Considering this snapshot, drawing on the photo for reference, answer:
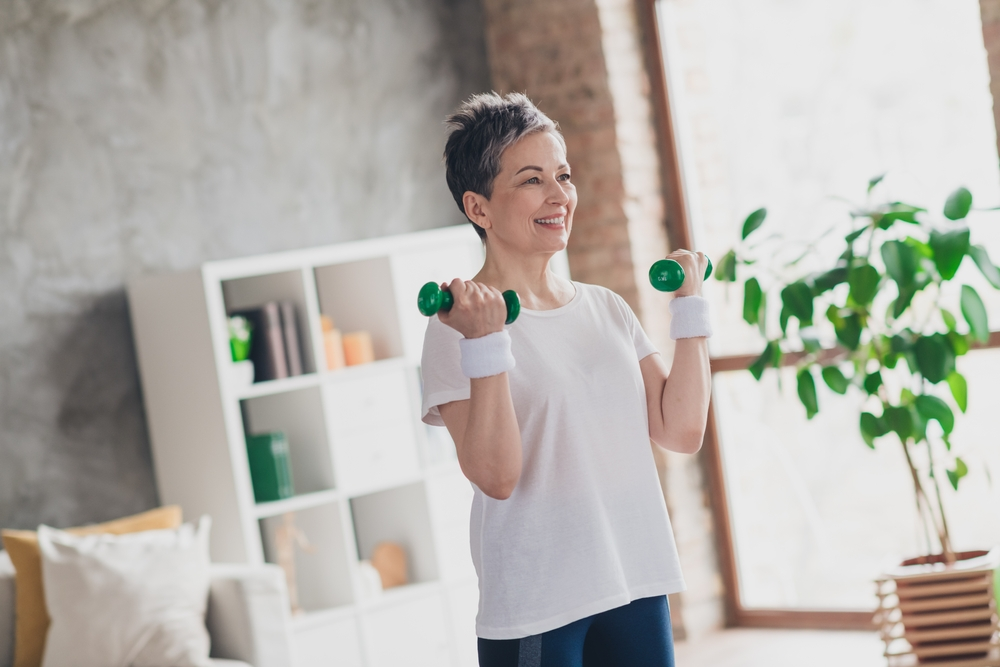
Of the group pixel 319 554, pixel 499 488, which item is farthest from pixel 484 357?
pixel 319 554

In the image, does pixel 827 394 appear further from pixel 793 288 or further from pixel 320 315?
pixel 320 315

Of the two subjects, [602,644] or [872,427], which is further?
[872,427]

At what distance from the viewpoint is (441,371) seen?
161 centimetres

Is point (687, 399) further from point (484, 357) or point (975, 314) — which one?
point (975, 314)

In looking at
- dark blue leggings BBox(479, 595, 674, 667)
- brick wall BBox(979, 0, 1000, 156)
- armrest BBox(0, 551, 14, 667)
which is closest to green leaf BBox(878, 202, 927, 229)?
brick wall BBox(979, 0, 1000, 156)

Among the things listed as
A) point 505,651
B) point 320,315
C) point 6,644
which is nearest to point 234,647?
point 6,644

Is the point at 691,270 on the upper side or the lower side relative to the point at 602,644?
upper

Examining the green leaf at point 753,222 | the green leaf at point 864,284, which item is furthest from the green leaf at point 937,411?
the green leaf at point 753,222

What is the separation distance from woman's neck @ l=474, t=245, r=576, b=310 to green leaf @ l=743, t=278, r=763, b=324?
5.65ft

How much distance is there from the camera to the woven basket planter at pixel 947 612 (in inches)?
123

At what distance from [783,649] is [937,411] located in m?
1.35

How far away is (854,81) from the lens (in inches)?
159

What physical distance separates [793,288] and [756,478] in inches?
53.8

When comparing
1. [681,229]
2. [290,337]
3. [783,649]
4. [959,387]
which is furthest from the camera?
[681,229]
